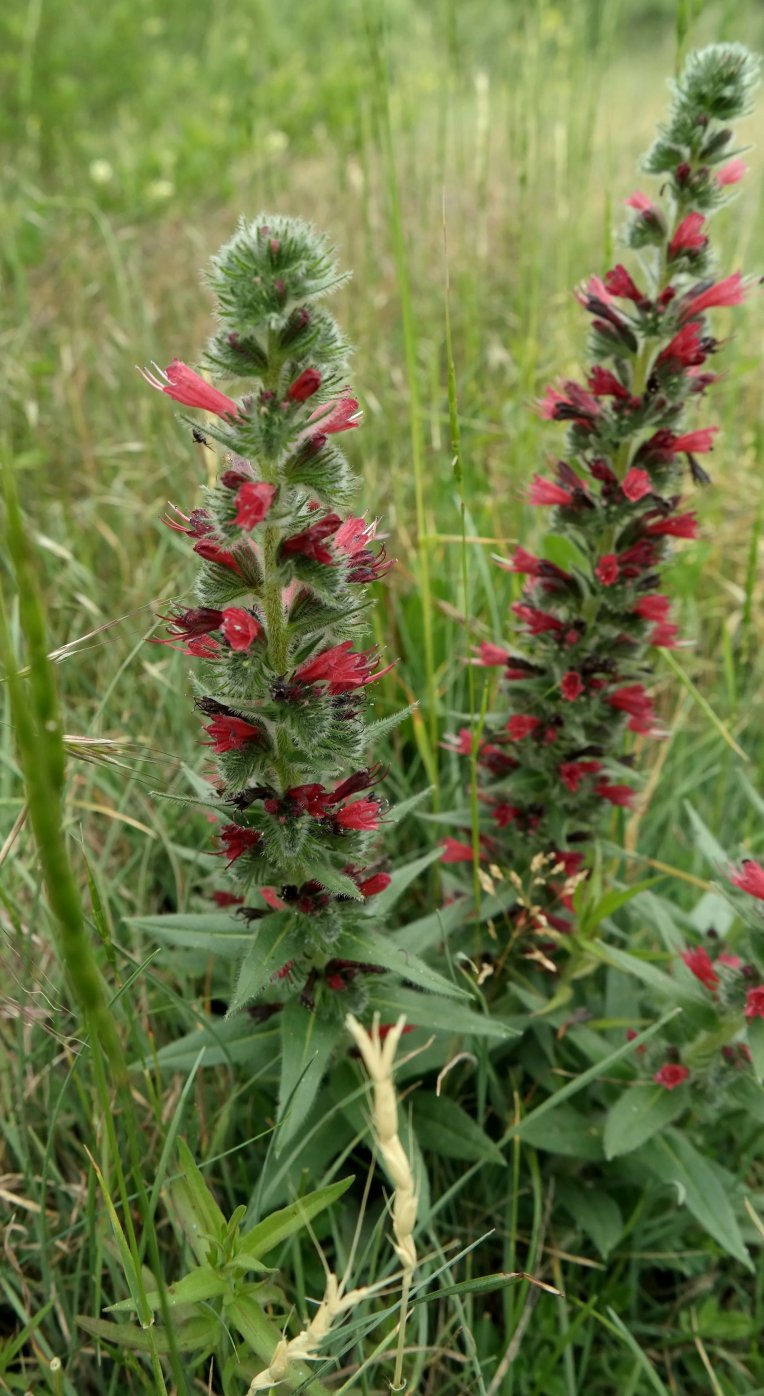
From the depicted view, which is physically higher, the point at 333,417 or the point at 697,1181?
the point at 333,417

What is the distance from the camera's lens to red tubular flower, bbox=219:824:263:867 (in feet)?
7.00

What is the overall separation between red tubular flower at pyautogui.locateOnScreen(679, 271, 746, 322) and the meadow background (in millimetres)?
513

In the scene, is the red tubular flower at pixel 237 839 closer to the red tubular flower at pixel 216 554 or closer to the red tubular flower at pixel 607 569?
the red tubular flower at pixel 216 554

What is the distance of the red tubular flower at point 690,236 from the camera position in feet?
8.11

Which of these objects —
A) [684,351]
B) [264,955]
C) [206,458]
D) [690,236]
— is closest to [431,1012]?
[264,955]

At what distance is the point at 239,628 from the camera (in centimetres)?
188

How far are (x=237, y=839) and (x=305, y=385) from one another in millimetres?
928

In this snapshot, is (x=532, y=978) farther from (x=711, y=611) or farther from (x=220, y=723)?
(x=711, y=611)

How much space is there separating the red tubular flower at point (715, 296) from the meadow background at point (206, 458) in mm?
513

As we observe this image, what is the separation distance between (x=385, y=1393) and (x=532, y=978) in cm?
112

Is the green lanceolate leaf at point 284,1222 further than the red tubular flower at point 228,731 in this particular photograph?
No

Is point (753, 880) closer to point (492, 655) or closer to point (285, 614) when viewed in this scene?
point (492, 655)

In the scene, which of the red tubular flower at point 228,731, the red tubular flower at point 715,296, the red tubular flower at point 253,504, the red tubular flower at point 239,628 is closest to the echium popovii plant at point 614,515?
the red tubular flower at point 715,296

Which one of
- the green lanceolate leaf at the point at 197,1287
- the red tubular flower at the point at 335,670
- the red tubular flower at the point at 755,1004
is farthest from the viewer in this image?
the red tubular flower at the point at 755,1004
